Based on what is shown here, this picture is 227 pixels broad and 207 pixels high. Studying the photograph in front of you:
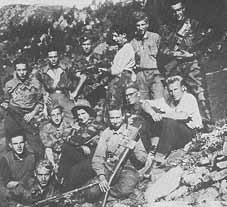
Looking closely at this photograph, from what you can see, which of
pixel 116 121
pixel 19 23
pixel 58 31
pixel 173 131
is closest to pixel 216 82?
pixel 173 131

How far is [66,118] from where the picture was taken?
198 inches

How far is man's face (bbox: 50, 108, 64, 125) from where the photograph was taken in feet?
16.6

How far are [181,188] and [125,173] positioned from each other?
622 millimetres

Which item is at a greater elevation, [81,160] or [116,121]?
[116,121]

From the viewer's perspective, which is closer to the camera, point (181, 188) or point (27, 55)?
point (181, 188)

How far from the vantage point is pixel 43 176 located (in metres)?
5.00

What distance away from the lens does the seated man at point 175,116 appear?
474cm

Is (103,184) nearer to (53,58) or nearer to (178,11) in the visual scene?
(53,58)

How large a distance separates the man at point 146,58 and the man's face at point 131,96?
69mm

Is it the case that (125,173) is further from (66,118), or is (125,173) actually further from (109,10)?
(109,10)

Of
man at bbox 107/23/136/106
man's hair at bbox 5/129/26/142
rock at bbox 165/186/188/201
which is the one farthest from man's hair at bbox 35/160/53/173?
rock at bbox 165/186/188/201

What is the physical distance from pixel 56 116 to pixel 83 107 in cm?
35

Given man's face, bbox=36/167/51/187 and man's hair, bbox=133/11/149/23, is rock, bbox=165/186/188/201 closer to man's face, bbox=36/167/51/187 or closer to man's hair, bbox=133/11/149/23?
man's face, bbox=36/167/51/187

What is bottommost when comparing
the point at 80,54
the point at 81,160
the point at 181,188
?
the point at 181,188
